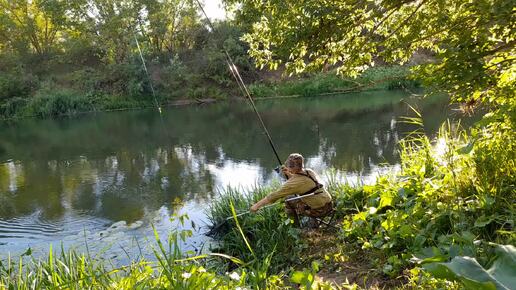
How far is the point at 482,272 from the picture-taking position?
1.45m

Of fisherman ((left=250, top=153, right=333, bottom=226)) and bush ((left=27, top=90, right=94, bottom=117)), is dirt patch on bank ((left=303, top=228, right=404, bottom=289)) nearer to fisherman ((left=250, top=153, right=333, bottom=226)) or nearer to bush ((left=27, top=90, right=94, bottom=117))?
fisherman ((left=250, top=153, right=333, bottom=226))

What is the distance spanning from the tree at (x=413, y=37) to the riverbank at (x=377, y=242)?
53 centimetres

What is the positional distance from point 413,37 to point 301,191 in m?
1.94

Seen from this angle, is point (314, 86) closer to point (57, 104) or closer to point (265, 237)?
point (57, 104)

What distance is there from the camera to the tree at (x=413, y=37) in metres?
3.34

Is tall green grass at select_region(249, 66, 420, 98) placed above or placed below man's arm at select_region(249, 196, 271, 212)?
above

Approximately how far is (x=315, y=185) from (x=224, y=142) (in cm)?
1042

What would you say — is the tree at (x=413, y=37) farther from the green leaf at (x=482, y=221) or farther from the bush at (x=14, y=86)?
the bush at (x=14, y=86)

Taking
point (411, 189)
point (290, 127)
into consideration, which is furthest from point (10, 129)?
point (411, 189)

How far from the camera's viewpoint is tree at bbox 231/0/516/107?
334 cm

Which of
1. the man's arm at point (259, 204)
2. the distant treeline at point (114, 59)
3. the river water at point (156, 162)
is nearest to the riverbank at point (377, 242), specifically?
the man's arm at point (259, 204)

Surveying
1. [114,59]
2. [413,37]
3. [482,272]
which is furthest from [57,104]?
[482,272]

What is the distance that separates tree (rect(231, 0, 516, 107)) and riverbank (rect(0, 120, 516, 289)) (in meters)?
0.53

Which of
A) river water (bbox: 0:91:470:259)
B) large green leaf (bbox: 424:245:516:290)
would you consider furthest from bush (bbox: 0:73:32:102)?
large green leaf (bbox: 424:245:516:290)
